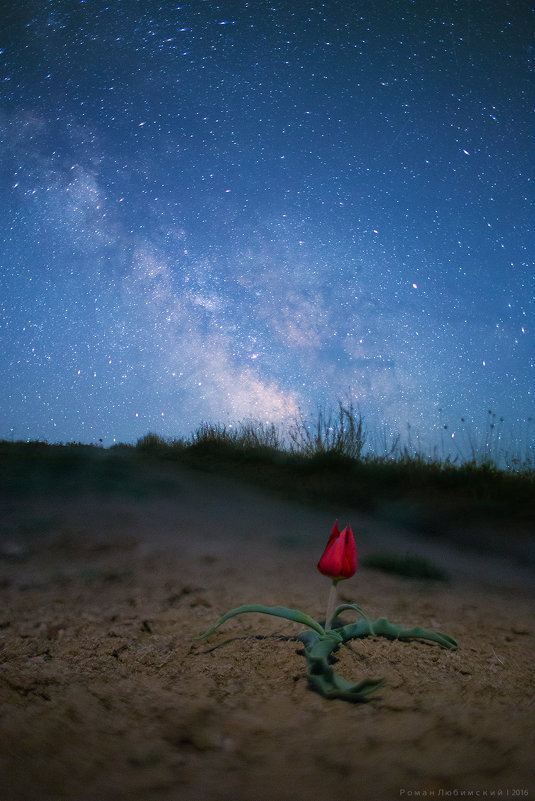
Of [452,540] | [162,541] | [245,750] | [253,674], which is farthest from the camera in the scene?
[452,540]

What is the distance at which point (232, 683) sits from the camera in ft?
4.69

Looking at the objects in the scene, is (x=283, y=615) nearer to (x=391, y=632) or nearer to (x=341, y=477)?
(x=391, y=632)

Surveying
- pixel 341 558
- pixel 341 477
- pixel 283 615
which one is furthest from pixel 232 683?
pixel 341 477

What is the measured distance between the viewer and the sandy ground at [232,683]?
0.92 m

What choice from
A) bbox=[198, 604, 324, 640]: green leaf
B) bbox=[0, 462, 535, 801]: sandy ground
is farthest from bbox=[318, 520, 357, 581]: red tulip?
bbox=[0, 462, 535, 801]: sandy ground

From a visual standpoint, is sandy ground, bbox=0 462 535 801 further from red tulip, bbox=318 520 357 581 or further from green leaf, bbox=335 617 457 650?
red tulip, bbox=318 520 357 581

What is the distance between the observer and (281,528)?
12.8 feet

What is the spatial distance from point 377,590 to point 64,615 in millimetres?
1601

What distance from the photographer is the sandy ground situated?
92 cm

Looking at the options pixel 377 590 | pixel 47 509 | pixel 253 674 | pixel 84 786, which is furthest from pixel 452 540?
pixel 84 786

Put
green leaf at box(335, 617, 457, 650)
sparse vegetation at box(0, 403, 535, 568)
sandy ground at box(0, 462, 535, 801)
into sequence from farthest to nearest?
1. sparse vegetation at box(0, 403, 535, 568)
2. green leaf at box(335, 617, 457, 650)
3. sandy ground at box(0, 462, 535, 801)

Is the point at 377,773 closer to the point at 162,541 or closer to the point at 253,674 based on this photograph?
the point at 253,674

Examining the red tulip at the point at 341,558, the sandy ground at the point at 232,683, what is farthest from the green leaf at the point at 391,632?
the red tulip at the point at 341,558

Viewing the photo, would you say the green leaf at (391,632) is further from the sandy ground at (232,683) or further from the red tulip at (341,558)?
the red tulip at (341,558)
